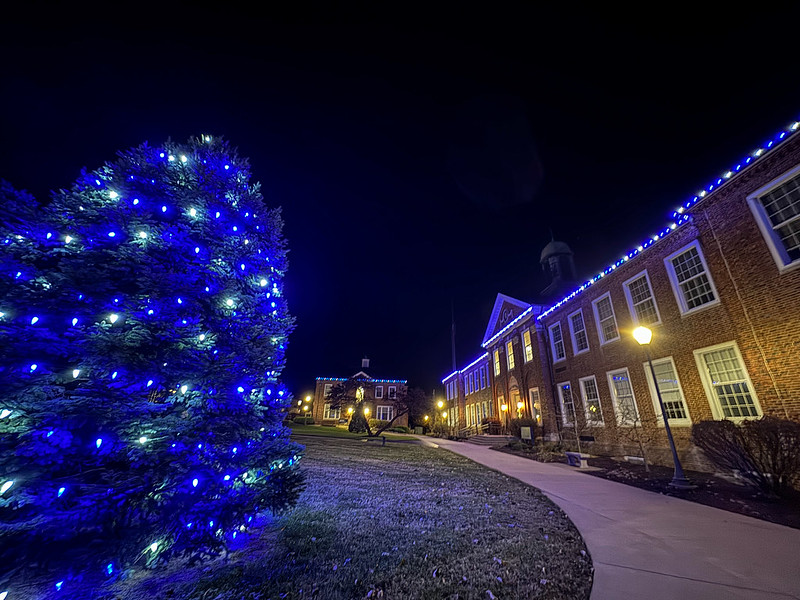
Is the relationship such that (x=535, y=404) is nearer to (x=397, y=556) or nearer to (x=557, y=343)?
(x=557, y=343)

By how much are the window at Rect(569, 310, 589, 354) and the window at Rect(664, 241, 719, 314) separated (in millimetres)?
5382

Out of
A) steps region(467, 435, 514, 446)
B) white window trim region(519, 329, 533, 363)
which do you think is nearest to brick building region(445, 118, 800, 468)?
white window trim region(519, 329, 533, 363)

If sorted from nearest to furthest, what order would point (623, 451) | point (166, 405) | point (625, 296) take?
point (166, 405) < point (623, 451) < point (625, 296)

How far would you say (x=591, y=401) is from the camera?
48.9ft

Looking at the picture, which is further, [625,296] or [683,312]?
[625,296]

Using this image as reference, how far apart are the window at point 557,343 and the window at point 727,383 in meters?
7.61

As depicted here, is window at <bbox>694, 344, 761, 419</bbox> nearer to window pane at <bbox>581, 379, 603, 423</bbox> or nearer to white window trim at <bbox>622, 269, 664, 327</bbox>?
white window trim at <bbox>622, 269, 664, 327</bbox>

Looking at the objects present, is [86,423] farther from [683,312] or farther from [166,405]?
[683,312]

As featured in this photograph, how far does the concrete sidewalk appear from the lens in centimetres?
289

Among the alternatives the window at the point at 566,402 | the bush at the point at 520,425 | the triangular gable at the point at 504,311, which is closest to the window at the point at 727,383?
the window at the point at 566,402

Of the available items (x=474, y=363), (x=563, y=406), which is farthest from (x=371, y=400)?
(x=563, y=406)

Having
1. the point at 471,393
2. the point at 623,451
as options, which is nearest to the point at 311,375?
the point at 471,393

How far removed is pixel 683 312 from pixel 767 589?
10232 millimetres

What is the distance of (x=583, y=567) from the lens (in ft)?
11.2
